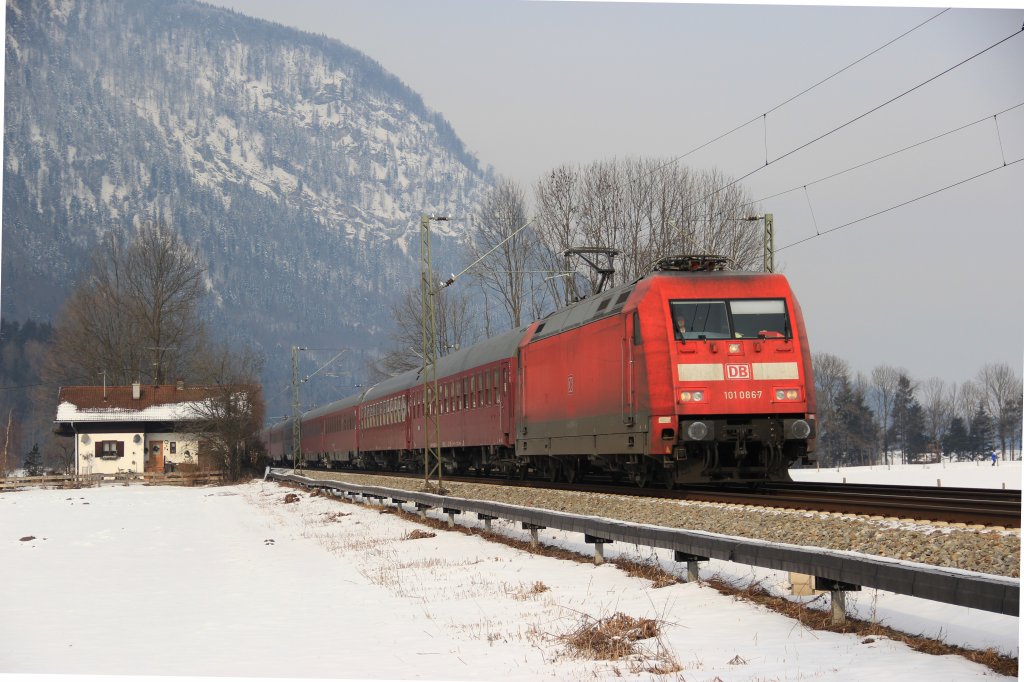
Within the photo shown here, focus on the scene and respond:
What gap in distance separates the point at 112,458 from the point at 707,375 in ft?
243

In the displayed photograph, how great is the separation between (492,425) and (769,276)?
13545mm

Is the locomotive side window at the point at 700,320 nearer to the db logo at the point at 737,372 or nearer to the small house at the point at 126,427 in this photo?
the db logo at the point at 737,372

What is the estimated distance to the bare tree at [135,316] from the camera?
95.2 meters

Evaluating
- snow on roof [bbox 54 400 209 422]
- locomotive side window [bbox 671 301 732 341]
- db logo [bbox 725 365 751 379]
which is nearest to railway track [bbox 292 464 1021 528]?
db logo [bbox 725 365 751 379]

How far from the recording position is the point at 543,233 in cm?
6294

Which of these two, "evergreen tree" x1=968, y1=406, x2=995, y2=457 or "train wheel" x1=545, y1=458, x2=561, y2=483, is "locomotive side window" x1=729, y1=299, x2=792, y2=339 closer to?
"train wheel" x1=545, y1=458, x2=561, y2=483

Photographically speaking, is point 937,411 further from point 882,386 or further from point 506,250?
point 506,250

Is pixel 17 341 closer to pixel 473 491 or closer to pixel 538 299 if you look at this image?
pixel 538 299

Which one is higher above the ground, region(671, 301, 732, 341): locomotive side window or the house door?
region(671, 301, 732, 341): locomotive side window

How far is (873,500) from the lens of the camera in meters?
19.1

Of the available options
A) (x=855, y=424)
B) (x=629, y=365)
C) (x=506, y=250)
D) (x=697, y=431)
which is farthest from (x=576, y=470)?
(x=855, y=424)

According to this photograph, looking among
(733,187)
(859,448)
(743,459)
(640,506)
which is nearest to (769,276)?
(743,459)

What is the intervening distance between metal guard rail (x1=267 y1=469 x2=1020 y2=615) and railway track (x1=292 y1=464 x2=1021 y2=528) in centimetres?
241

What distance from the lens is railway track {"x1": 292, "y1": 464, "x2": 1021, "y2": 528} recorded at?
13.4 m
